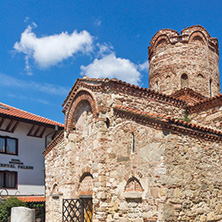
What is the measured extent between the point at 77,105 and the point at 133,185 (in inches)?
171

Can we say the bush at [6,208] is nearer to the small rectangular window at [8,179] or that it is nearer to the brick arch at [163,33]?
the small rectangular window at [8,179]

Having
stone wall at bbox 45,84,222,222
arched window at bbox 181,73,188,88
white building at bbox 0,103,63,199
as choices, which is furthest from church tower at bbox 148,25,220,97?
white building at bbox 0,103,63,199

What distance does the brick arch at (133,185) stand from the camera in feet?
26.6

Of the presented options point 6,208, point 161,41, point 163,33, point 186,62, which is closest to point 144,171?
point 186,62

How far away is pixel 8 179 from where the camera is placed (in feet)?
48.8

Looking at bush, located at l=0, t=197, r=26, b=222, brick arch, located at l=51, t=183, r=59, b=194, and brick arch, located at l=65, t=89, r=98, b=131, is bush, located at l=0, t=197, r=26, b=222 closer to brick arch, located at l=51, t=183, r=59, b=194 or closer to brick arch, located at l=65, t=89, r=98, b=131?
brick arch, located at l=51, t=183, r=59, b=194

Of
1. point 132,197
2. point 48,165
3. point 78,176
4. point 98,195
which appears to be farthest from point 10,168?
point 132,197

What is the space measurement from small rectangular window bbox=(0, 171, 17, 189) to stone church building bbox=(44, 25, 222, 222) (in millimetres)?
2699

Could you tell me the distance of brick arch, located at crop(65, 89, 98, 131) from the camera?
999 cm

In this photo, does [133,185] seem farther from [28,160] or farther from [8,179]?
[28,160]

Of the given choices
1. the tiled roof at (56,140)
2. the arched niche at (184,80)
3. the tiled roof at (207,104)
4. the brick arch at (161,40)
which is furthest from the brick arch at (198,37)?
the tiled roof at (56,140)

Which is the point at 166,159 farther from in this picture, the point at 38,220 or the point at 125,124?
the point at 38,220

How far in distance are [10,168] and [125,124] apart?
28.6 feet

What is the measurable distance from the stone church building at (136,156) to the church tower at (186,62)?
14 centimetres
